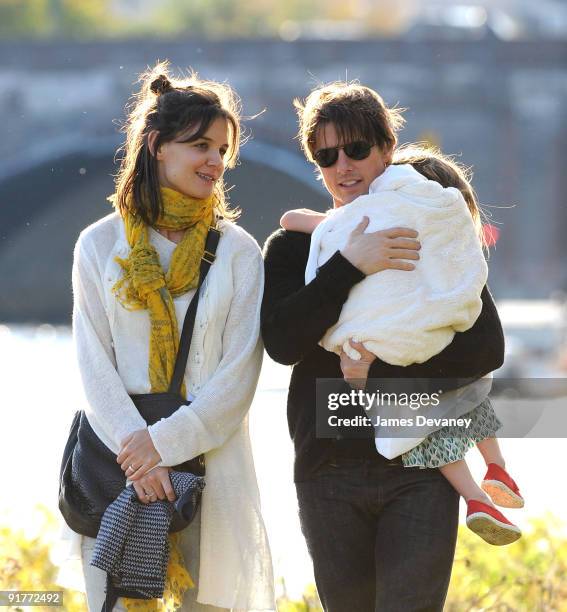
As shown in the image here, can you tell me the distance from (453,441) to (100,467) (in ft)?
2.79

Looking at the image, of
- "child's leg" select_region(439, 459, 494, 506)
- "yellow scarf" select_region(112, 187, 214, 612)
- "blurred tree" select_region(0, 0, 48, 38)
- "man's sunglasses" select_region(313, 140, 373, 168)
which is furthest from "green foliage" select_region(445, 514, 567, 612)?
"blurred tree" select_region(0, 0, 48, 38)

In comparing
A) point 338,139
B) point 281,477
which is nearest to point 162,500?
point 338,139

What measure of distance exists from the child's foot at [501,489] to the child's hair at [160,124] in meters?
0.98

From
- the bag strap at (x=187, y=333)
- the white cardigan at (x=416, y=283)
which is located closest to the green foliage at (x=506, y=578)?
the bag strap at (x=187, y=333)

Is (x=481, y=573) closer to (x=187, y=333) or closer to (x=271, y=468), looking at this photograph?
(x=187, y=333)

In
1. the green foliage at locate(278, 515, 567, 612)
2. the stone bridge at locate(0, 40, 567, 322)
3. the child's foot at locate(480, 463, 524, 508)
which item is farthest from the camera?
the stone bridge at locate(0, 40, 567, 322)

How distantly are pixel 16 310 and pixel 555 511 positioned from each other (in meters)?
29.2

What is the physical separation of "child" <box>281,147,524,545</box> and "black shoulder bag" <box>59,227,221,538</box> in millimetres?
372

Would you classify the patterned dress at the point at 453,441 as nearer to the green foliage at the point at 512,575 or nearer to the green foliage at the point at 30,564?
the green foliage at the point at 512,575

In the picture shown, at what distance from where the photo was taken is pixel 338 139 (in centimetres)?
331

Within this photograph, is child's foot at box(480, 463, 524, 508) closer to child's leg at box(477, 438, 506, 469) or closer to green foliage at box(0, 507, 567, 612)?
child's leg at box(477, 438, 506, 469)

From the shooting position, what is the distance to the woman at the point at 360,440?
3191 millimetres

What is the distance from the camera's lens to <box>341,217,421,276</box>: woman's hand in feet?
10.6

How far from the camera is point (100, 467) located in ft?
11.1
